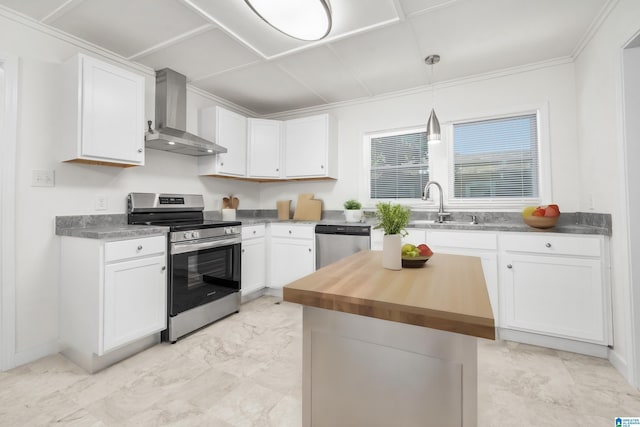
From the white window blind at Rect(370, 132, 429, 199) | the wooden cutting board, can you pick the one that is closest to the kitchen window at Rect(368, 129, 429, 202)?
the white window blind at Rect(370, 132, 429, 199)

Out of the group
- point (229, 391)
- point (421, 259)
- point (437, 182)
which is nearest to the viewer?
point (421, 259)

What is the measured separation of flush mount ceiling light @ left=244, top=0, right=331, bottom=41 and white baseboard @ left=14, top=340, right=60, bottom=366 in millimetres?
2873

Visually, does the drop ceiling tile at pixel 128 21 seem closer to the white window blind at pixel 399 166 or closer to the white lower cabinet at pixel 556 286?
the white window blind at pixel 399 166

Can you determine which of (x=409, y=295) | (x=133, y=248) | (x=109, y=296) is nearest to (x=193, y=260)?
(x=133, y=248)

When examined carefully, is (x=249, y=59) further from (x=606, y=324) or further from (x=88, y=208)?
(x=606, y=324)

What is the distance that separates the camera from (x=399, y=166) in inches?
144

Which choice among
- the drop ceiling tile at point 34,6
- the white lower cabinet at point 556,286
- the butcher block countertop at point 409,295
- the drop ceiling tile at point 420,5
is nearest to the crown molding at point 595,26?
the drop ceiling tile at point 420,5

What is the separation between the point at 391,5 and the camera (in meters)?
2.01

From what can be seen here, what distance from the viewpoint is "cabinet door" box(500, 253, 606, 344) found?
7.26 ft

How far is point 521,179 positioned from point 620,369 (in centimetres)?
178

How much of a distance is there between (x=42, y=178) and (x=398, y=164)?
11.5ft

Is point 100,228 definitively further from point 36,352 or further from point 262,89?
point 262,89

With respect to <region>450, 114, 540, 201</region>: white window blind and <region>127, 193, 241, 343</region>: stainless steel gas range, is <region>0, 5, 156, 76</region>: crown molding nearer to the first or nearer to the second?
<region>127, 193, 241, 343</region>: stainless steel gas range

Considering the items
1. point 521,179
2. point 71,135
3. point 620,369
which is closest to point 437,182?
point 521,179
